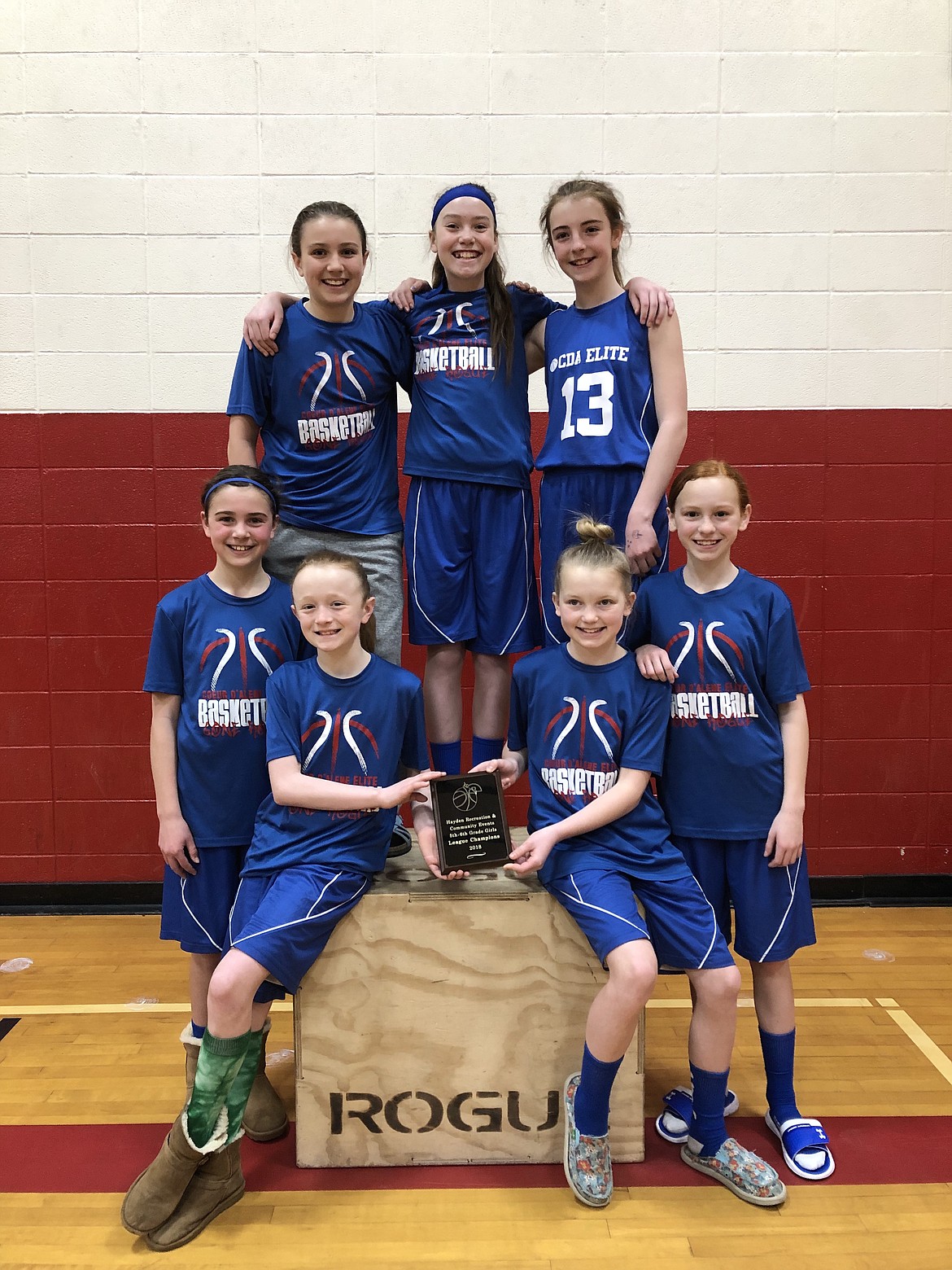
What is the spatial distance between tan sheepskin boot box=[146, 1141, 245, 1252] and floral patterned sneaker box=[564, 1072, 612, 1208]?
716mm

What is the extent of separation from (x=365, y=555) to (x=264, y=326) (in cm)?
64

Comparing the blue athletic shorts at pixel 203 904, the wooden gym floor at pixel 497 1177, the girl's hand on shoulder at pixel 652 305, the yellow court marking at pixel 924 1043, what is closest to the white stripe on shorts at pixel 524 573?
the girl's hand on shoulder at pixel 652 305

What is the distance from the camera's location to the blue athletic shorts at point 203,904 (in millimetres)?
2283

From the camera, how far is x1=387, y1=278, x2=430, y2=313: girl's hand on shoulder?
8.46ft

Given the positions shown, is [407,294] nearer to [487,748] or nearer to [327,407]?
[327,407]

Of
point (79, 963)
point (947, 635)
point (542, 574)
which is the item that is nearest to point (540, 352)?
point (542, 574)

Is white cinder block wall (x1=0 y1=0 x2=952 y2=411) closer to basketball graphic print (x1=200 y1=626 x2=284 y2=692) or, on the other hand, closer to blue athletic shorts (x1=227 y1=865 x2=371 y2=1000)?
basketball graphic print (x1=200 y1=626 x2=284 y2=692)

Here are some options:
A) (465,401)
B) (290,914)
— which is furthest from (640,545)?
(290,914)

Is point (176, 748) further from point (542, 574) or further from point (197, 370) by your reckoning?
point (197, 370)

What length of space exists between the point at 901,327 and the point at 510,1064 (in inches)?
119

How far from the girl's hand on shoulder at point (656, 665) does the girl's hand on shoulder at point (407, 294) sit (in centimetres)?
114

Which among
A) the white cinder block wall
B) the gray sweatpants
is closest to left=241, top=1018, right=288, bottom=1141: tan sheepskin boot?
the gray sweatpants

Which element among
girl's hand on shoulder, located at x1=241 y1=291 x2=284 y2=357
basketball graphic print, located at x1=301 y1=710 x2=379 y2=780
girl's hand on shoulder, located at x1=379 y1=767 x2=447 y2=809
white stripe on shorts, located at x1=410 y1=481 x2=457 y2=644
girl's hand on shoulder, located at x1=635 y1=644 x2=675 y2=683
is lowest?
girl's hand on shoulder, located at x1=379 y1=767 x2=447 y2=809

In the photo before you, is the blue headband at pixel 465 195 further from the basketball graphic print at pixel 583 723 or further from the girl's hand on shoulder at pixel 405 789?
the girl's hand on shoulder at pixel 405 789
